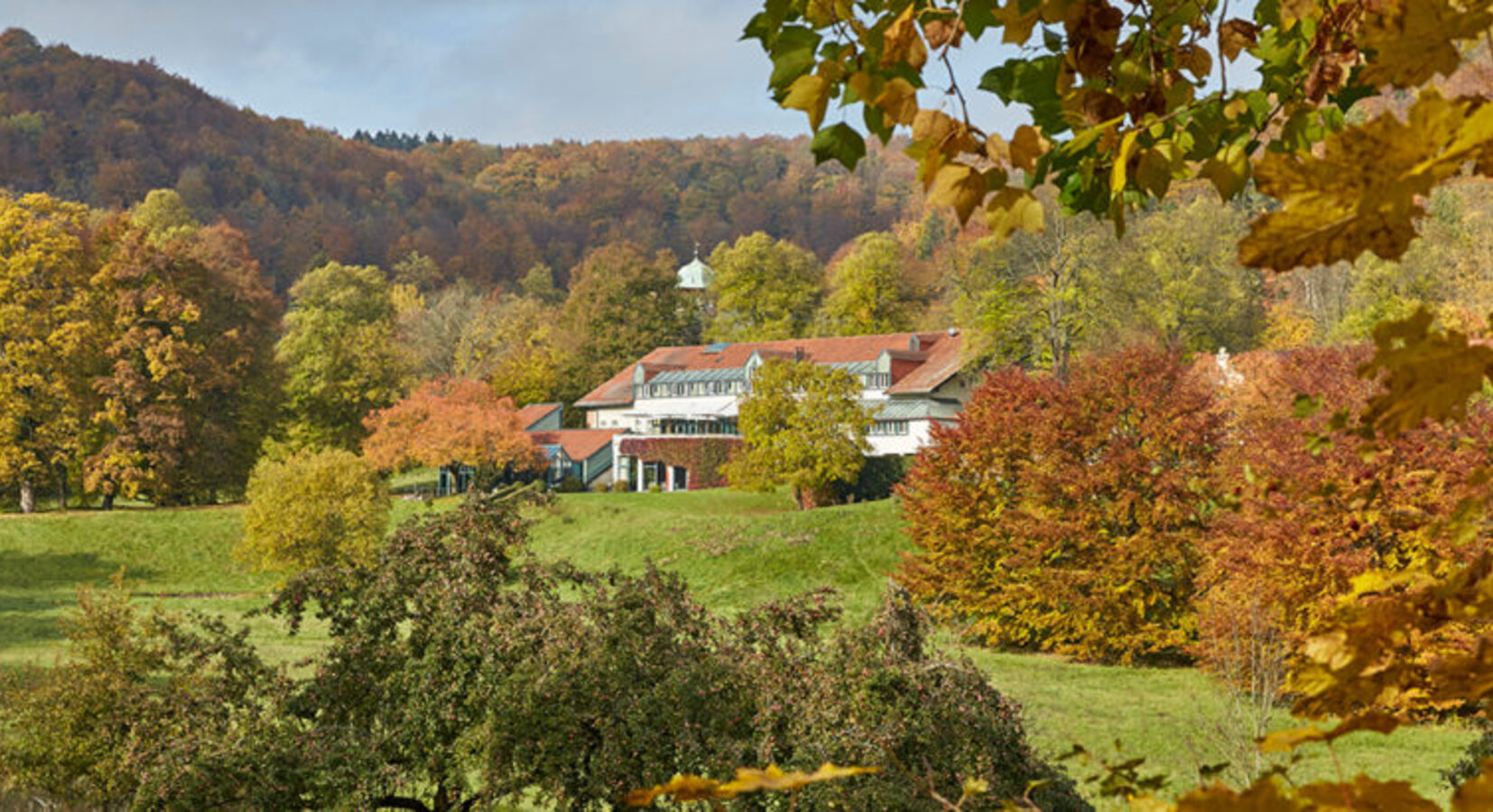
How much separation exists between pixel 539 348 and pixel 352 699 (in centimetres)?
4994

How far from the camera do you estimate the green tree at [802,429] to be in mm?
33125

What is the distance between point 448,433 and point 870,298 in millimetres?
25284

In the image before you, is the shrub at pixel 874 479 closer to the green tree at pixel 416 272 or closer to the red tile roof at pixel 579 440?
the red tile roof at pixel 579 440

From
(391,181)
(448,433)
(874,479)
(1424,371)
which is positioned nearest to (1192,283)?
(874,479)

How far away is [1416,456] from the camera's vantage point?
1372cm

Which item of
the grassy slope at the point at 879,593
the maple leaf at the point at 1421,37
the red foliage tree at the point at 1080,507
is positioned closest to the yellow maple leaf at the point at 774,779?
the maple leaf at the point at 1421,37

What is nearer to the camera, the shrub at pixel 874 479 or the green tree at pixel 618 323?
the shrub at pixel 874 479

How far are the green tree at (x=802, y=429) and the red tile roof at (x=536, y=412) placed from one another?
18238 mm

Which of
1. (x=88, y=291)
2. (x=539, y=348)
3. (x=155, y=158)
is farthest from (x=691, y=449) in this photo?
(x=155, y=158)

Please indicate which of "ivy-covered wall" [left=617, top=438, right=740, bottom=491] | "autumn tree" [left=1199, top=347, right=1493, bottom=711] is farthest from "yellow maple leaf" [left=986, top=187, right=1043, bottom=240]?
"ivy-covered wall" [left=617, top=438, right=740, bottom=491]

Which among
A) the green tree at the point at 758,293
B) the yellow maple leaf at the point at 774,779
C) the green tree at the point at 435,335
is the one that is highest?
the green tree at the point at 758,293

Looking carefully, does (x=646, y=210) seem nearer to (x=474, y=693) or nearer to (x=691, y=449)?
(x=691, y=449)

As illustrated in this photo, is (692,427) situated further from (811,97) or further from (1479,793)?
(1479,793)

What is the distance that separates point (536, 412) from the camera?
51000 mm
